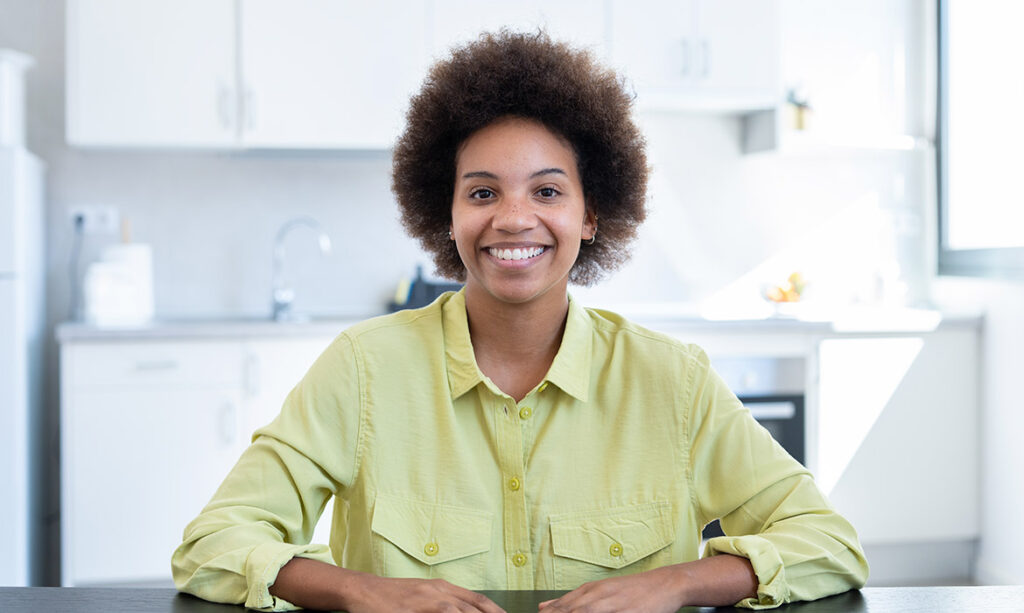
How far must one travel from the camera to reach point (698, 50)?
353 cm

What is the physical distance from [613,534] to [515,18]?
8.30 ft

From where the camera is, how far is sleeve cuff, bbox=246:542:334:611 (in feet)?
3.27

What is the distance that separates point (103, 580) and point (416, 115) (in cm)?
223

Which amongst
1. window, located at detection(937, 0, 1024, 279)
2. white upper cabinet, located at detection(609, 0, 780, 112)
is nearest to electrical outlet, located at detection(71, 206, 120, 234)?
white upper cabinet, located at detection(609, 0, 780, 112)

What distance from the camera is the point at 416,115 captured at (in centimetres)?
147

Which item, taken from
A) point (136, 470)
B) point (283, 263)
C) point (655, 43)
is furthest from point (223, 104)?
point (655, 43)

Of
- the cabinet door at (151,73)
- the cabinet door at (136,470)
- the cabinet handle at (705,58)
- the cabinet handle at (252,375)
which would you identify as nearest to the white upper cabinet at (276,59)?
the cabinet door at (151,73)

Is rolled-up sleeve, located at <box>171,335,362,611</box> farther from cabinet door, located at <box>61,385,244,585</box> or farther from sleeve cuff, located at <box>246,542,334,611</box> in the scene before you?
cabinet door, located at <box>61,385,244,585</box>

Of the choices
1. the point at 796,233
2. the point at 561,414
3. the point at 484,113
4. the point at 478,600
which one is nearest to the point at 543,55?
the point at 484,113

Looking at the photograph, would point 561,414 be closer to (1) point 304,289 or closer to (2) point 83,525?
(2) point 83,525

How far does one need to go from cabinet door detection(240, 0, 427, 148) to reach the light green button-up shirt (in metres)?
2.09

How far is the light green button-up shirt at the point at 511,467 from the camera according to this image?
1232 millimetres

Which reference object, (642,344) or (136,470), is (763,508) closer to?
(642,344)

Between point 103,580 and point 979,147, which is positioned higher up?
point 979,147
